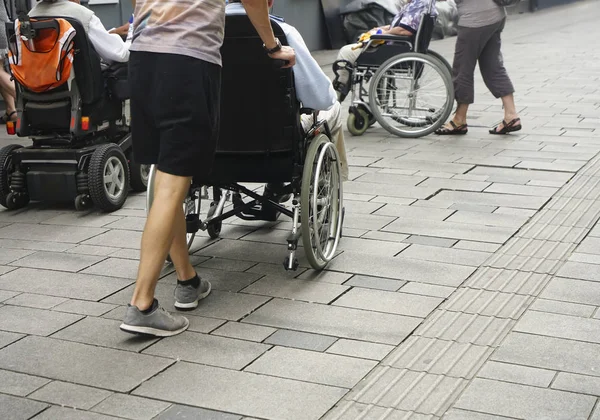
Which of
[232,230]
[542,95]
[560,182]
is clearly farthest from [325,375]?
[542,95]

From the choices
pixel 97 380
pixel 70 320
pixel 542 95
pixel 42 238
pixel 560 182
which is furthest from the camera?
pixel 542 95

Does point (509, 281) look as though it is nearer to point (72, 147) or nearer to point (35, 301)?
point (35, 301)

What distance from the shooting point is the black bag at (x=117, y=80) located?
6.58 metres

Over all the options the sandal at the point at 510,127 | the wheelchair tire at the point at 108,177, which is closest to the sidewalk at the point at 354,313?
the wheelchair tire at the point at 108,177

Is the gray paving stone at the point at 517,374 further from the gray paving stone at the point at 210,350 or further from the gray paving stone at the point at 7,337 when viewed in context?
the gray paving stone at the point at 7,337

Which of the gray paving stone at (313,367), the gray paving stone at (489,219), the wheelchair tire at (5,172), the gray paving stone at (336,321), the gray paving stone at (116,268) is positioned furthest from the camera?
the wheelchair tire at (5,172)

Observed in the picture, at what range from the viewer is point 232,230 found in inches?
235

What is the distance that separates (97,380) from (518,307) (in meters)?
1.93

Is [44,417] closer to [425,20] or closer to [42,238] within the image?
[42,238]

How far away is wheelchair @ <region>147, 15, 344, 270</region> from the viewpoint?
482cm

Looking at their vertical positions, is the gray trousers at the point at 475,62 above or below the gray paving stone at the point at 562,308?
above

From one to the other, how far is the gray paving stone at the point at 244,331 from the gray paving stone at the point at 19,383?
806 mm

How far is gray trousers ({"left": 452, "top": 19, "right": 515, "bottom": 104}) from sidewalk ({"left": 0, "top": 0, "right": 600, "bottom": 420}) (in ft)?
4.98

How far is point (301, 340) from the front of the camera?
4.18 m
